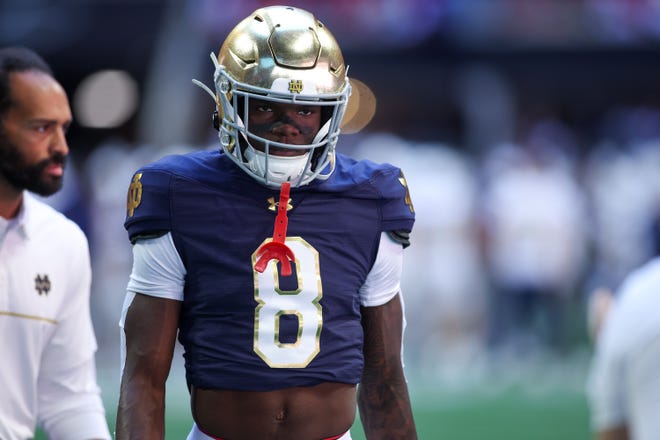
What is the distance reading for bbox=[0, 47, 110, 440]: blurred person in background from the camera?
3.51m

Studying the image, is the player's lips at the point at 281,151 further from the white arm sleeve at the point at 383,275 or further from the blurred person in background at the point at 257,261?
the white arm sleeve at the point at 383,275

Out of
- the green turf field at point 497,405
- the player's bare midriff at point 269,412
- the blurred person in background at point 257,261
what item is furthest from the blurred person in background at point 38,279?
the green turf field at point 497,405

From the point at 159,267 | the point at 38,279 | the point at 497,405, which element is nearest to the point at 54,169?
the point at 38,279

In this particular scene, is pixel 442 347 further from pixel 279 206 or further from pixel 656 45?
pixel 279 206

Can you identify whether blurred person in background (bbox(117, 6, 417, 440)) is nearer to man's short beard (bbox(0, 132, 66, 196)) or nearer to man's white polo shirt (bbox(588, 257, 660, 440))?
man's short beard (bbox(0, 132, 66, 196))

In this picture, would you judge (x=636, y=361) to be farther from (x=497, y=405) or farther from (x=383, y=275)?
(x=497, y=405)

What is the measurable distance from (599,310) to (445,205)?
683 centimetres

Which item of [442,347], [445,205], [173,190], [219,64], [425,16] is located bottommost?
[442,347]

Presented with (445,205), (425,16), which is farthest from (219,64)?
(425,16)

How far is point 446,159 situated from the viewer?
12.0 metres

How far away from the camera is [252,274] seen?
2912mm

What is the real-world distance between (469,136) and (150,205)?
14.6m

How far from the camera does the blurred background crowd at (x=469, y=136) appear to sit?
36.6ft

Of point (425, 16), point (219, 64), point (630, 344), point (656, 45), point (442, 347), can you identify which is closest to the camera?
point (219, 64)
